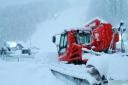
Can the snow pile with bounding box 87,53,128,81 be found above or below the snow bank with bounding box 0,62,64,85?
above

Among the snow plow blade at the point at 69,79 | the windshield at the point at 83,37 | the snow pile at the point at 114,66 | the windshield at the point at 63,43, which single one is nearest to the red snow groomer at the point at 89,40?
the windshield at the point at 83,37

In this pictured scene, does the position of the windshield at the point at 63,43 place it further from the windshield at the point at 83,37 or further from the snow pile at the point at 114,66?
the snow pile at the point at 114,66

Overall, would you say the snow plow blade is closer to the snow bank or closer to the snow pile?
the snow bank

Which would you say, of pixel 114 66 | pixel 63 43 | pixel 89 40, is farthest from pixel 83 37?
pixel 114 66

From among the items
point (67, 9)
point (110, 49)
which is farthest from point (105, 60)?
point (67, 9)

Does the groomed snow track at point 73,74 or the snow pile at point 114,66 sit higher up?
the snow pile at point 114,66

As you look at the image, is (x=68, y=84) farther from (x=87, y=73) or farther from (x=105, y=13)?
(x=105, y=13)

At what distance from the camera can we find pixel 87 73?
10.5m

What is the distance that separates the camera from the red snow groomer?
14.5 metres

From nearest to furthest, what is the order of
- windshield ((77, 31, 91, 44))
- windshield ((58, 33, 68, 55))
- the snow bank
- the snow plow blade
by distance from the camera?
the snow plow blade, the snow bank, windshield ((77, 31, 91, 44)), windshield ((58, 33, 68, 55))

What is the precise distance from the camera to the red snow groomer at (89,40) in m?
14.5

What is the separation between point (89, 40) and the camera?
15.3 m

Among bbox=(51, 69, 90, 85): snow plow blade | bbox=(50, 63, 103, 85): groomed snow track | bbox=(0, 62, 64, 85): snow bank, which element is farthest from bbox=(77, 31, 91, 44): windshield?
bbox=(0, 62, 64, 85): snow bank

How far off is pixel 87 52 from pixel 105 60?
3.72 metres
